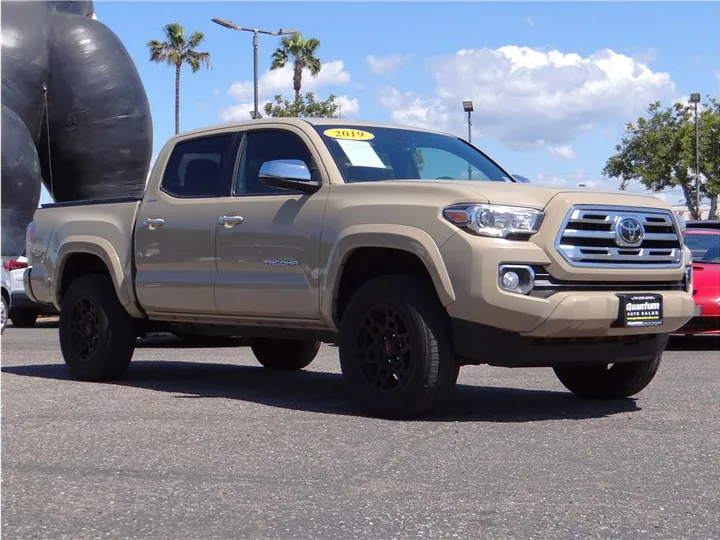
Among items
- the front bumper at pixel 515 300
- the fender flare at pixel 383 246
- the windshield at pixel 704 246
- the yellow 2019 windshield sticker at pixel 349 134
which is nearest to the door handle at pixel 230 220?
the yellow 2019 windshield sticker at pixel 349 134

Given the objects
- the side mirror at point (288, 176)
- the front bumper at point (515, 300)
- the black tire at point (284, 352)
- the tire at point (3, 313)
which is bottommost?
the tire at point (3, 313)

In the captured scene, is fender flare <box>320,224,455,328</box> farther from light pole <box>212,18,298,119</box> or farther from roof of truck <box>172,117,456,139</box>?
light pole <box>212,18,298,119</box>

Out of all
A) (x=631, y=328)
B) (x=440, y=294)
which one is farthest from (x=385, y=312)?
(x=631, y=328)

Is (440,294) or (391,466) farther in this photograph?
(440,294)

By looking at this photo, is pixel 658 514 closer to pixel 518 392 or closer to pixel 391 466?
pixel 391 466

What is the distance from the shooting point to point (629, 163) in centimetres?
6384

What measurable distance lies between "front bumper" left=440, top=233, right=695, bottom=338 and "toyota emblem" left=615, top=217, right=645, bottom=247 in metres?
0.25

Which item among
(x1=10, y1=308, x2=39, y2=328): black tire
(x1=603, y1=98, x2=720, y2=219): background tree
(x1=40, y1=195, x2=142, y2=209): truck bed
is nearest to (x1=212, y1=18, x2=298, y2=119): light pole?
(x1=10, y1=308, x2=39, y2=328): black tire

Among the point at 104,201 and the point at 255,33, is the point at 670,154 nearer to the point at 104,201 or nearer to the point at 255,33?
the point at 255,33

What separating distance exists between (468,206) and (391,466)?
69.0 inches

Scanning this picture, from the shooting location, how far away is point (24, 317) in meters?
19.6

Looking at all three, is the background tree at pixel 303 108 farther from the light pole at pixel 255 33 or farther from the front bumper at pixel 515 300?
the front bumper at pixel 515 300

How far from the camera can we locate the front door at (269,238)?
7.42 meters

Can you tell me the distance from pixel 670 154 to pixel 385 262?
57.2m
